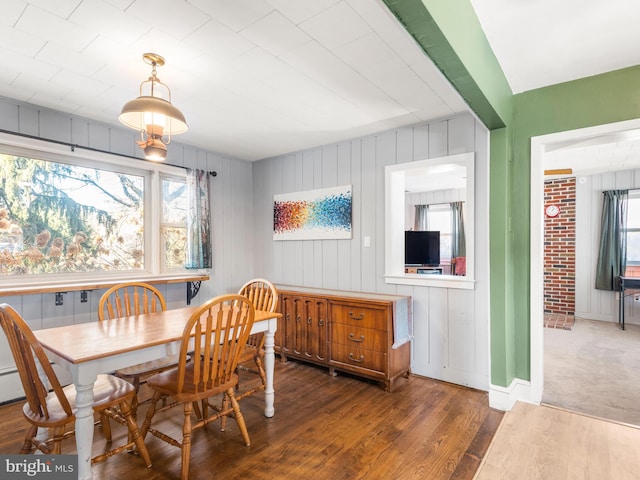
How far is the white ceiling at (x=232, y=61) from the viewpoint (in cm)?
169

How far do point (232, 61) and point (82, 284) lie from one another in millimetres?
2174

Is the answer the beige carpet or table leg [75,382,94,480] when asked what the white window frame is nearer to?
the beige carpet

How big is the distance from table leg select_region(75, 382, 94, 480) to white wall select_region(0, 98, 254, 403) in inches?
62.1

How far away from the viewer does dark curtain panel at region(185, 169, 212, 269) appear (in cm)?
374

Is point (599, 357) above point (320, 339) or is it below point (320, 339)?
below

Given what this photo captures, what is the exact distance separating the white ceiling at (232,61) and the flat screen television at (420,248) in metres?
1.91

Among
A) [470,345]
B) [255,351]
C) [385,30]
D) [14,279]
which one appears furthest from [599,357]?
[14,279]

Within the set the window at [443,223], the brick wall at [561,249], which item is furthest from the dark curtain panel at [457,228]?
the brick wall at [561,249]

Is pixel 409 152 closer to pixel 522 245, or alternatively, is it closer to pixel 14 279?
pixel 522 245

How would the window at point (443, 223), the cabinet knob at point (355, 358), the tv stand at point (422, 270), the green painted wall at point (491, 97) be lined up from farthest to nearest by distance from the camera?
the window at point (443, 223), the tv stand at point (422, 270), the cabinet knob at point (355, 358), the green painted wall at point (491, 97)

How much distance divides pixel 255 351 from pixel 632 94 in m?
3.07

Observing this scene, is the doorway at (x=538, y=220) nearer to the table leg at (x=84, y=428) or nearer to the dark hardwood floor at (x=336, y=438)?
the dark hardwood floor at (x=336, y=438)

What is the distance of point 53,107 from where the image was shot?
2.81 metres

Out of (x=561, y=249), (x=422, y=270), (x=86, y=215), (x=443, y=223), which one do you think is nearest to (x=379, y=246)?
(x=422, y=270)
